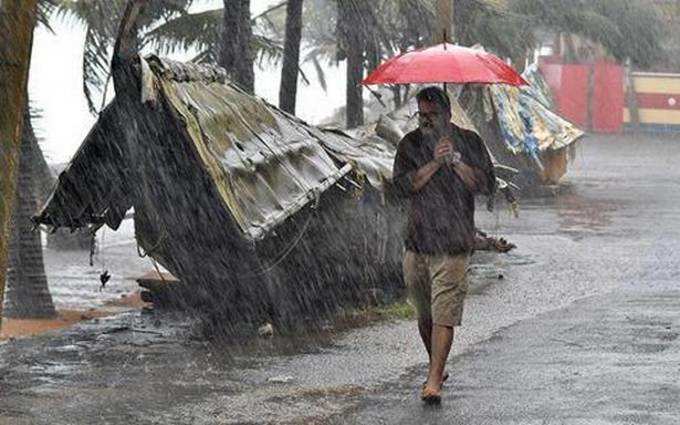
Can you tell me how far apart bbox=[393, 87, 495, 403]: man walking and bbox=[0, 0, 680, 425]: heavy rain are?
1 centimetres

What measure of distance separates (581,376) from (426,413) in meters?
1.54

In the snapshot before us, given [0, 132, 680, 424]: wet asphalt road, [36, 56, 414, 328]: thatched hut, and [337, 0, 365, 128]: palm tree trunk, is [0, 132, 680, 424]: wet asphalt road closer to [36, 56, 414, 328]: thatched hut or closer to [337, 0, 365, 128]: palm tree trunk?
[36, 56, 414, 328]: thatched hut

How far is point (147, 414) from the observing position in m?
8.73

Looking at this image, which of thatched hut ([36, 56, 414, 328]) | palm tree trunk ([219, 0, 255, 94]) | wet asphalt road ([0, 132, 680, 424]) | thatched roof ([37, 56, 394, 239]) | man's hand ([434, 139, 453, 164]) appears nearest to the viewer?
wet asphalt road ([0, 132, 680, 424])

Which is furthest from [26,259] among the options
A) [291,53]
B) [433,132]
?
[433,132]

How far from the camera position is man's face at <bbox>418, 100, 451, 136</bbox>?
364 inches

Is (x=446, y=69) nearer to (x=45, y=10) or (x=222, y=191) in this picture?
(x=222, y=191)

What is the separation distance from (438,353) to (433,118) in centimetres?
142

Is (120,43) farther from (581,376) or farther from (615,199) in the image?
(615,199)

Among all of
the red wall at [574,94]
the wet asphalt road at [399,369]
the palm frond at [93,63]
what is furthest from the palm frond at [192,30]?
the red wall at [574,94]

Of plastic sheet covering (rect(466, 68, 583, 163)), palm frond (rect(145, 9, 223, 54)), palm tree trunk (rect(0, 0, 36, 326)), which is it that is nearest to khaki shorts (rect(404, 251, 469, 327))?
palm tree trunk (rect(0, 0, 36, 326))

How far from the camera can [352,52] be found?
23.1 metres

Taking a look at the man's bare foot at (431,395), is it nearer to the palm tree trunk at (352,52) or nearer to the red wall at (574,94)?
the palm tree trunk at (352,52)

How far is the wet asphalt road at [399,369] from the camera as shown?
28.9ft
